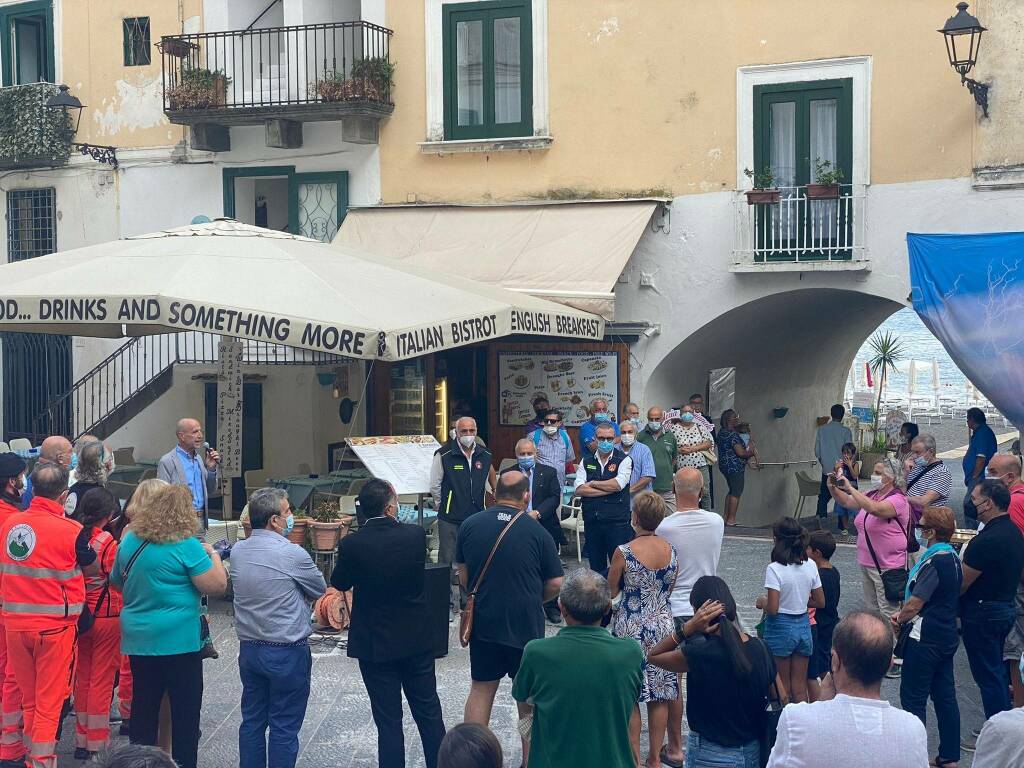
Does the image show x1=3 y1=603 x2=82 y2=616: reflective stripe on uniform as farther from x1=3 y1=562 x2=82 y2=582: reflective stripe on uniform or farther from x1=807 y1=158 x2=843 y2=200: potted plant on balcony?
x1=807 y1=158 x2=843 y2=200: potted plant on balcony

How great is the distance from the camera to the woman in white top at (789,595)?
26.4 feet

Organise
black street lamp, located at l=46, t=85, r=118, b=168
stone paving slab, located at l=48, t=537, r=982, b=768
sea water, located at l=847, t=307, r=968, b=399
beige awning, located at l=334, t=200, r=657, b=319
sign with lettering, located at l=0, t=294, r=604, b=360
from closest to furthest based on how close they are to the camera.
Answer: stone paving slab, located at l=48, t=537, r=982, b=768
sign with lettering, located at l=0, t=294, r=604, b=360
beige awning, located at l=334, t=200, r=657, b=319
black street lamp, located at l=46, t=85, r=118, b=168
sea water, located at l=847, t=307, r=968, b=399

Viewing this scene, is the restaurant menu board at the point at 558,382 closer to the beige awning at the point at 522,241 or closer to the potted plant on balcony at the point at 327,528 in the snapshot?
the beige awning at the point at 522,241

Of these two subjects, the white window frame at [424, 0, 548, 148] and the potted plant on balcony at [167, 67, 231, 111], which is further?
the potted plant on balcony at [167, 67, 231, 111]

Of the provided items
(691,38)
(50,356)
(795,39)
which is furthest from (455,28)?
(50,356)

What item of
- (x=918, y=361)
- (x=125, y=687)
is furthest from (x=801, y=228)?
(x=918, y=361)

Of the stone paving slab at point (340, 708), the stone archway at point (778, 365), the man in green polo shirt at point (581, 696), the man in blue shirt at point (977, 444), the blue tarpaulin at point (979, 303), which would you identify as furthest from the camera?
the stone archway at point (778, 365)

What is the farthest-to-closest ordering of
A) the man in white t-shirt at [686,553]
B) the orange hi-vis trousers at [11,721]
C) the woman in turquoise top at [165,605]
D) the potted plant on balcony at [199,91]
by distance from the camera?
the potted plant on balcony at [199,91] → the man in white t-shirt at [686,553] → the orange hi-vis trousers at [11,721] → the woman in turquoise top at [165,605]

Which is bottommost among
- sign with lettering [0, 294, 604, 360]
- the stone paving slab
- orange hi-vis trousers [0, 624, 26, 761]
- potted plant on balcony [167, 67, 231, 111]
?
the stone paving slab

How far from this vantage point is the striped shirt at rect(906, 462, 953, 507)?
10953mm

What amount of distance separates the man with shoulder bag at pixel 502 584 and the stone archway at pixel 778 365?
9631 millimetres

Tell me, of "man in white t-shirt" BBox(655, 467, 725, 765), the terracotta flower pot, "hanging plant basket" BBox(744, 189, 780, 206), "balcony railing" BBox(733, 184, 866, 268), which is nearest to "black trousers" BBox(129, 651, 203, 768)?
"man in white t-shirt" BBox(655, 467, 725, 765)

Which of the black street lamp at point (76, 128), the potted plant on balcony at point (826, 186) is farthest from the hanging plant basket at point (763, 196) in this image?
the black street lamp at point (76, 128)

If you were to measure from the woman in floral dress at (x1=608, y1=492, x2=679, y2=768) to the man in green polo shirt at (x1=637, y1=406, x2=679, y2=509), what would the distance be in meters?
6.16
